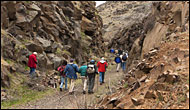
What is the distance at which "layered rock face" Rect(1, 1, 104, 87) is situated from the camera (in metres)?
14.2

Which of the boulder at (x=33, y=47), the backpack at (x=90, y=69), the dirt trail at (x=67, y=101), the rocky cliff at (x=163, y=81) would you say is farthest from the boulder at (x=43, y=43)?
the rocky cliff at (x=163, y=81)

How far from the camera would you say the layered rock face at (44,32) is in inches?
559

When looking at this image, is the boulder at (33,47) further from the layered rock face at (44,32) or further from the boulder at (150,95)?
Answer: the boulder at (150,95)

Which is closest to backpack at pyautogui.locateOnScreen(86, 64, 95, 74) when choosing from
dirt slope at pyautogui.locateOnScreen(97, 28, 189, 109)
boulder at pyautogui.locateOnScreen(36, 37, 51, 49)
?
dirt slope at pyautogui.locateOnScreen(97, 28, 189, 109)

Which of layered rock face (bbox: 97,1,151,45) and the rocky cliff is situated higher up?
layered rock face (bbox: 97,1,151,45)

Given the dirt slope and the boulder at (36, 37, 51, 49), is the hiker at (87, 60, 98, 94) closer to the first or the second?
the dirt slope

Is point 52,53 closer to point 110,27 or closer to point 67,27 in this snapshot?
point 67,27

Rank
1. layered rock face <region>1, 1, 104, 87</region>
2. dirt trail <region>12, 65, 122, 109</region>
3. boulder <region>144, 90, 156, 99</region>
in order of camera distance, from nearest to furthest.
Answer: boulder <region>144, 90, 156, 99</region>
dirt trail <region>12, 65, 122, 109</region>
layered rock face <region>1, 1, 104, 87</region>

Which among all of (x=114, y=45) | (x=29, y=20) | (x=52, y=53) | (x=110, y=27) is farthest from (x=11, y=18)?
(x=110, y=27)

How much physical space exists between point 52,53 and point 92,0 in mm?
20608

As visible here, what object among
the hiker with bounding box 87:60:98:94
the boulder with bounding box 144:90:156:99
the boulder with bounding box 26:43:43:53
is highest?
the boulder with bounding box 26:43:43:53

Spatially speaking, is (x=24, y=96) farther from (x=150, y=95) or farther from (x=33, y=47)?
(x=150, y=95)

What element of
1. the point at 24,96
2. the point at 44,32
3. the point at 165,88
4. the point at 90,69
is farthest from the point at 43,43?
the point at 165,88

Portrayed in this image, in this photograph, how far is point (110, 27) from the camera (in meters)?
71.2
